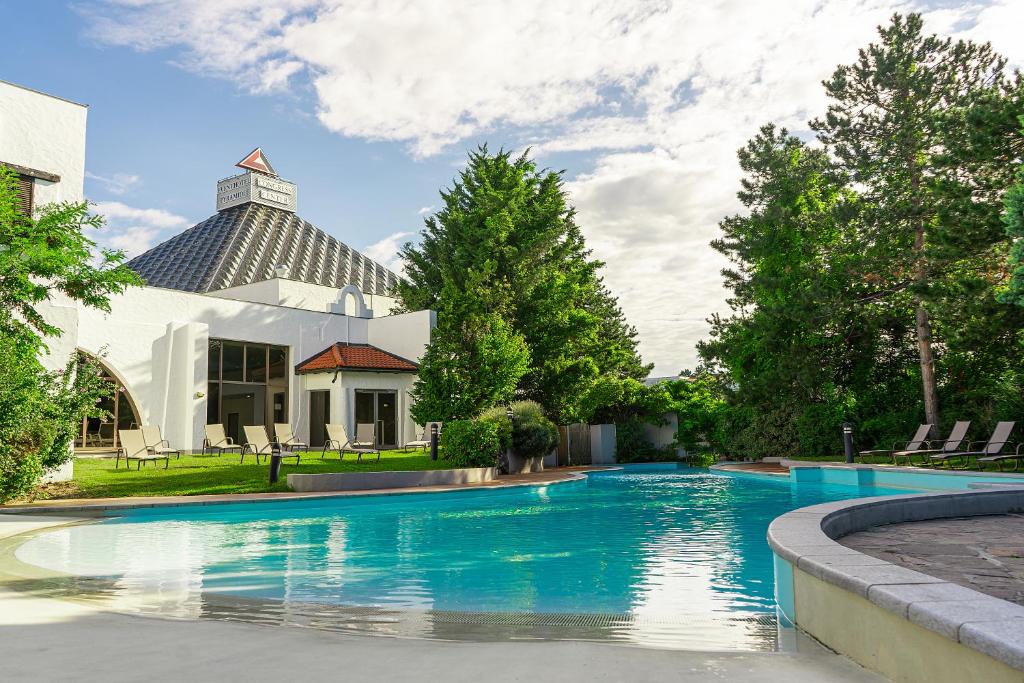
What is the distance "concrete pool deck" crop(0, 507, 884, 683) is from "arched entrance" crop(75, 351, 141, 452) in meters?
20.5

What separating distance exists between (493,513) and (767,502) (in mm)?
5601

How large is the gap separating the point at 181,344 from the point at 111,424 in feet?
10.9

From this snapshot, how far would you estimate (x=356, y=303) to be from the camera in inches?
1221

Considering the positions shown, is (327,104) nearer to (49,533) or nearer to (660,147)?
(660,147)

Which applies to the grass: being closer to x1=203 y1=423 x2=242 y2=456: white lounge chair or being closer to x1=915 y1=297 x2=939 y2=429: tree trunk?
x1=203 y1=423 x2=242 y2=456: white lounge chair

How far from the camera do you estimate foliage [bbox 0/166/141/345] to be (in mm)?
14375

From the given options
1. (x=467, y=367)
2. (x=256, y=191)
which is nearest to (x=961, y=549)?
(x=467, y=367)

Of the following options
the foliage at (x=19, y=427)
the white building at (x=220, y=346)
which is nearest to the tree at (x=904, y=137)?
the white building at (x=220, y=346)

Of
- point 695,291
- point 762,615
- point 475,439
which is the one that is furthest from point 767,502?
point 695,291

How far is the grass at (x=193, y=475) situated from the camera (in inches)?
580

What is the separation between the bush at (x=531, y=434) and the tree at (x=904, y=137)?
1132cm

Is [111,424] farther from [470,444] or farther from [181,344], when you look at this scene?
[470,444]

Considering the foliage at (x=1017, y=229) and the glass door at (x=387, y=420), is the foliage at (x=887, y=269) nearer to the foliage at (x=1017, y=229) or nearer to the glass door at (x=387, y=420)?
the foliage at (x=1017, y=229)

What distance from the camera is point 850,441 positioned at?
21359mm
